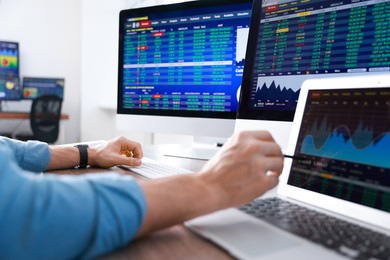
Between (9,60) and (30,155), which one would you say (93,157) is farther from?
(9,60)

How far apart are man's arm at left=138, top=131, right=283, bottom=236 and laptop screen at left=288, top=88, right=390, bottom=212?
0.10 m

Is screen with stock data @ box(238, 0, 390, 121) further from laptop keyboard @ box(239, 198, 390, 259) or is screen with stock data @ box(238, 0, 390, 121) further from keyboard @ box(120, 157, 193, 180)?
laptop keyboard @ box(239, 198, 390, 259)

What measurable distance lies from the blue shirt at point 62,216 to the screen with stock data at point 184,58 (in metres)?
0.76

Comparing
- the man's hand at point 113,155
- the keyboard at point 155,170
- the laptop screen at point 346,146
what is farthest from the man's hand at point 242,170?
the man's hand at point 113,155

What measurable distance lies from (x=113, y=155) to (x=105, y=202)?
1.90ft

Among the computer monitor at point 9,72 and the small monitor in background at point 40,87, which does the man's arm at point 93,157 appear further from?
the computer monitor at point 9,72

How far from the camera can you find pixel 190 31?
119cm

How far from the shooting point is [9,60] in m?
4.55

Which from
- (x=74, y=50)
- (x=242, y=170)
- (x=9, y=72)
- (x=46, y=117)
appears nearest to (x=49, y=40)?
(x=74, y=50)

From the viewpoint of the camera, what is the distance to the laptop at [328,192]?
1.33 ft

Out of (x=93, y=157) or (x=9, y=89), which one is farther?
(x=9, y=89)

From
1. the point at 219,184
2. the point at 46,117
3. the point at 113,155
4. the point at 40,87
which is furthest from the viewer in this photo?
the point at 40,87

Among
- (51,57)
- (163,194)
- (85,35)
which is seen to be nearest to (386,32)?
(163,194)

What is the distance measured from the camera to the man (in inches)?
14.5
